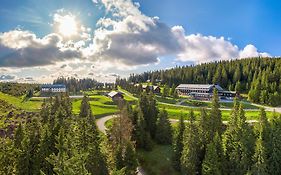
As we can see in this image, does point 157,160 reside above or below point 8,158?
below

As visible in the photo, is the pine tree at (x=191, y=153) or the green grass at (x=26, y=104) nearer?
the pine tree at (x=191, y=153)

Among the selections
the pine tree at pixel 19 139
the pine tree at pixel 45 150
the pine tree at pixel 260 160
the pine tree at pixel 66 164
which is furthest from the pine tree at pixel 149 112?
the pine tree at pixel 66 164

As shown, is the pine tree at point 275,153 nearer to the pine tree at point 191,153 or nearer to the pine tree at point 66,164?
the pine tree at point 191,153

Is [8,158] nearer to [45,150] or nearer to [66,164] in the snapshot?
[45,150]

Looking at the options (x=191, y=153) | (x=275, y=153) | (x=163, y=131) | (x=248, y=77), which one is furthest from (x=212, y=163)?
(x=248, y=77)

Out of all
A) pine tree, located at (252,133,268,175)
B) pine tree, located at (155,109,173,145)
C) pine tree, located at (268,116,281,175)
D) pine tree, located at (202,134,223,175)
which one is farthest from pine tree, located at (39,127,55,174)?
pine tree, located at (268,116,281,175)

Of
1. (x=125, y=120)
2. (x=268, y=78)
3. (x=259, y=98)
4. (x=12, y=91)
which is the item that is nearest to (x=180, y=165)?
(x=125, y=120)
